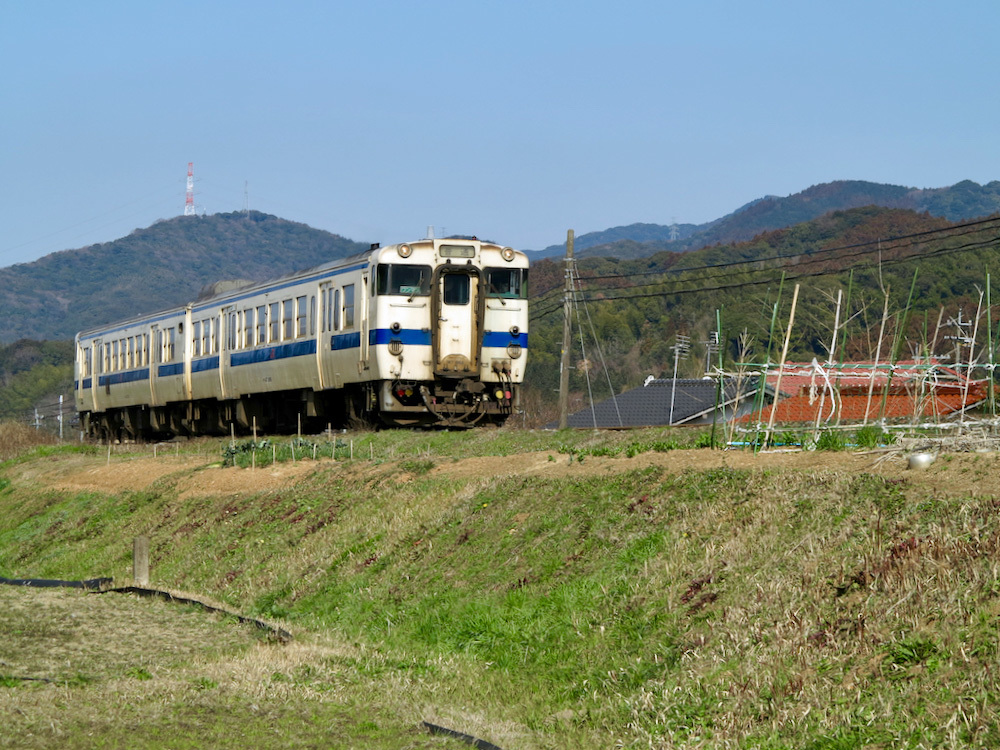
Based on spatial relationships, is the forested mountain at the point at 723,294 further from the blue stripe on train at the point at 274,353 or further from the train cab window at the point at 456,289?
the train cab window at the point at 456,289

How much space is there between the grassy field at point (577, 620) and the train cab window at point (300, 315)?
1060 cm

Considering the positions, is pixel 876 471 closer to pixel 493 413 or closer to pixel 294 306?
pixel 493 413

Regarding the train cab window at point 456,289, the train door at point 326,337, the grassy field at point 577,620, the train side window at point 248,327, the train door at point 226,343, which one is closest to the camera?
the grassy field at point 577,620

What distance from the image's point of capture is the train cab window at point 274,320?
28.8m

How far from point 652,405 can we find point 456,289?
27.1m

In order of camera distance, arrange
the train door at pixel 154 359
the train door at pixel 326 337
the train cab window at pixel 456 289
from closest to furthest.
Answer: the train cab window at pixel 456 289 → the train door at pixel 326 337 → the train door at pixel 154 359

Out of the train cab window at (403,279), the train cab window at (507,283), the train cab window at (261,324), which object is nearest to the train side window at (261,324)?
the train cab window at (261,324)

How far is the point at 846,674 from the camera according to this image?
7.66 m

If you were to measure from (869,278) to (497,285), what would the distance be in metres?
49.3

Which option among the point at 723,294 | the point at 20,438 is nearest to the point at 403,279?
the point at 20,438

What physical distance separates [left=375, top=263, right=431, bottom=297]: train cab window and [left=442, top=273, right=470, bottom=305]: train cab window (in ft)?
1.46

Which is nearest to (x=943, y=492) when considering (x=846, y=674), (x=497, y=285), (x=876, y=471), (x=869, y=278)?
(x=876, y=471)

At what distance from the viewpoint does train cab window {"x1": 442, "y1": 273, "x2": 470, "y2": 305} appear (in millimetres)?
24828

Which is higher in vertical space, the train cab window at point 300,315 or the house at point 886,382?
the train cab window at point 300,315
